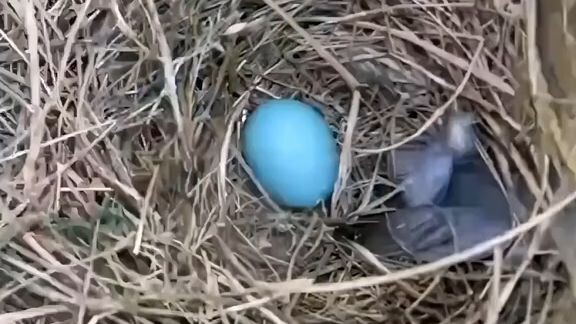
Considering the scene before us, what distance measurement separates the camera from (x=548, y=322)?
89cm

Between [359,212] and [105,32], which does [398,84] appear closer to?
[359,212]

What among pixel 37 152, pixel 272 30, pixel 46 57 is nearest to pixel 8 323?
pixel 37 152

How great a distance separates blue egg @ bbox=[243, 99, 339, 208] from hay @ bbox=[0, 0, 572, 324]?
24 mm

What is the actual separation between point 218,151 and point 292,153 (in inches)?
4.1

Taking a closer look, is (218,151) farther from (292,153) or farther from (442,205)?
(442,205)

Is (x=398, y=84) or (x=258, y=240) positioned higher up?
(x=398, y=84)

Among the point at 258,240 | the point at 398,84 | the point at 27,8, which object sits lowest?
the point at 258,240

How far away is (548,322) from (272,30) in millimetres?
476

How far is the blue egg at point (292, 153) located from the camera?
1.02 metres

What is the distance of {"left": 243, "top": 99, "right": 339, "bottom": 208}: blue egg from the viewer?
1.02 meters

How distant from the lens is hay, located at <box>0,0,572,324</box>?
93 centimetres

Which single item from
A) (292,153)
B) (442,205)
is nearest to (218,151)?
(292,153)

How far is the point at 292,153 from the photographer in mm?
1015

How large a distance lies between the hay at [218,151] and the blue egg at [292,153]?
0.02 m
